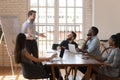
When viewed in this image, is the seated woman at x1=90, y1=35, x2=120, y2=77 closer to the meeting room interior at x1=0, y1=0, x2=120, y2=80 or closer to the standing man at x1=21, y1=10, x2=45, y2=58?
the meeting room interior at x1=0, y1=0, x2=120, y2=80

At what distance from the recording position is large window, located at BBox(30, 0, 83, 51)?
8.39 metres

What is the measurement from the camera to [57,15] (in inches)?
330

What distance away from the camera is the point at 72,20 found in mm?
8430

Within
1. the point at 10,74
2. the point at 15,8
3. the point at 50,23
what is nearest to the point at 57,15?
the point at 50,23

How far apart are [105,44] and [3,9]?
3.02 meters

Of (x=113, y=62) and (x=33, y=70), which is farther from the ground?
(x=113, y=62)

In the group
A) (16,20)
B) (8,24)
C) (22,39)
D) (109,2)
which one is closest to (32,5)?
(16,20)

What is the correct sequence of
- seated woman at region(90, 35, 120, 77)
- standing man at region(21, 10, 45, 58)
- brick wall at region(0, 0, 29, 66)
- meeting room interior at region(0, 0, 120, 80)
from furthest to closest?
brick wall at region(0, 0, 29, 66) < meeting room interior at region(0, 0, 120, 80) < standing man at region(21, 10, 45, 58) < seated woman at region(90, 35, 120, 77)

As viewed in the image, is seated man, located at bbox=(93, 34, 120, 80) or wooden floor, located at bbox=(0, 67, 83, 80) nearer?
seated man, located at bbox=(93, 34, 120, 80)

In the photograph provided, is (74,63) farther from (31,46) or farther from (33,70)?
(31,46)

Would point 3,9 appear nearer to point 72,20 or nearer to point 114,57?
point 72,20

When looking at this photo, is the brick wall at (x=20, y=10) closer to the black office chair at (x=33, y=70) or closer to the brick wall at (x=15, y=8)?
the brick wall at (x=15, y=8)

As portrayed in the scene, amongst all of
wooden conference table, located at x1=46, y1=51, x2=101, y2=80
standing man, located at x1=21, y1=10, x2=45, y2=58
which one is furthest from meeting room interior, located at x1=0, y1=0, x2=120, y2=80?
wooden conference table, located at x1=46, y1=51, x2=101, y2=80

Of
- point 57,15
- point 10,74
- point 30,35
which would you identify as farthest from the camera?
point 57,15
